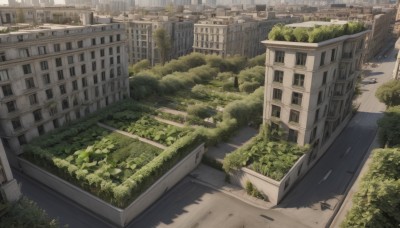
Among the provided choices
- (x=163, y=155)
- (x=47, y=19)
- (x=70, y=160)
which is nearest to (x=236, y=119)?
(x=163, y=155)

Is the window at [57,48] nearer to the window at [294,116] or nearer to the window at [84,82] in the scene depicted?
the window at [84,82]

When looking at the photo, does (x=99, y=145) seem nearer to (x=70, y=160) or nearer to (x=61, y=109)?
(x=70, y=160)

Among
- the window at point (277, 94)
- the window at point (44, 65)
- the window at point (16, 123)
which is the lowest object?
the window at point (16, 123)

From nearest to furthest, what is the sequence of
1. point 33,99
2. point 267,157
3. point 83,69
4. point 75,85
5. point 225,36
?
point 267,157 → point 33,99 → point 75,85 → point 83,69 → point 225,36

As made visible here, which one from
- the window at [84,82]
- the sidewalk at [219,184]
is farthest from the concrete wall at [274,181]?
the window at [84,82]

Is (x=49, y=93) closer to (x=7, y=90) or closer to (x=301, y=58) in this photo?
(x=7, y=90)

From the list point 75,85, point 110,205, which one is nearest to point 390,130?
point 110,205
